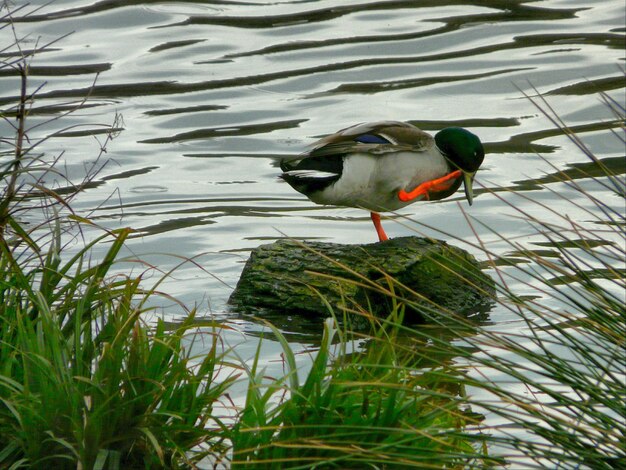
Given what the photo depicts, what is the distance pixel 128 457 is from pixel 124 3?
36.0ft

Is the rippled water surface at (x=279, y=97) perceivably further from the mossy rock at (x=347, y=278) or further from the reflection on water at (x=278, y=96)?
the mossy rock at (x=347, y=278)

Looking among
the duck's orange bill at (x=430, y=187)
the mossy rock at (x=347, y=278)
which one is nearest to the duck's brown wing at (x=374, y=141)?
the duck's orange bill at (x=430, y=187)

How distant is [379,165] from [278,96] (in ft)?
17.7

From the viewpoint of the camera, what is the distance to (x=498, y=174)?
9617 millimetres

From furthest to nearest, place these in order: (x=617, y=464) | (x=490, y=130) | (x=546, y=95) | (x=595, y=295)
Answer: (x=546, y=95)
(x=490, y=130)
(x=595, y=295)
(x=617, y=464)

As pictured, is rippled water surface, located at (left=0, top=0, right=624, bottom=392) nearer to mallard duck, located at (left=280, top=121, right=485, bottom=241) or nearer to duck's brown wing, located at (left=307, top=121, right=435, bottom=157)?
mallard duck, located at (left=280, top=121, right=485, bottom=241)

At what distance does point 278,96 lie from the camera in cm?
1191

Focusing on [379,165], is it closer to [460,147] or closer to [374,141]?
[374,141]

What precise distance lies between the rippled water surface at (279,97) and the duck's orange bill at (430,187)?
2.67 feet

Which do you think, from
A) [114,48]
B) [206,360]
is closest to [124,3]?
[114,48]

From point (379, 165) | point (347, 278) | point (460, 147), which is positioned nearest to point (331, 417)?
point (347, 278)

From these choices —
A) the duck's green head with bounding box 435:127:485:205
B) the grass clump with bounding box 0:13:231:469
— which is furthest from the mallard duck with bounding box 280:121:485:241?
the grass clump with bounding box 0:13:231:469

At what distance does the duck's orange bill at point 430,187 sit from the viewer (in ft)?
21.9

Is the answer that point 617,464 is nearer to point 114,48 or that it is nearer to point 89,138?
point 89,138
